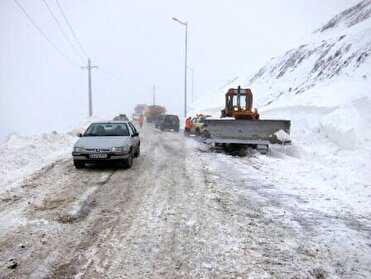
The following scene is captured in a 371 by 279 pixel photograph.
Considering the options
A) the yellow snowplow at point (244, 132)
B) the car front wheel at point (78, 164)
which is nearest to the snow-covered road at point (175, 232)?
the car front wheel at point (78, 164)

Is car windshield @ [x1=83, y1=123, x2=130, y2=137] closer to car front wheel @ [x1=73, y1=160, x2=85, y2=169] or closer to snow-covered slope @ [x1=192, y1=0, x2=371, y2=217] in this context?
car front wheel @ [x1=73, y1=160, x2=85, y2=169]

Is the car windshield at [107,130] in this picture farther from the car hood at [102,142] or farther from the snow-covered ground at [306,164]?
the snow-covered ground at [306,164]

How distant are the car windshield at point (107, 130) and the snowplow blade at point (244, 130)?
4.87 metres

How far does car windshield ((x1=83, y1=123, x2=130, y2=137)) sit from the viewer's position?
12966mm

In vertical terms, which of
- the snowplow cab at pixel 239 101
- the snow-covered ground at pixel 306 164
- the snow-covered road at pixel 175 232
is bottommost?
the snow-covered road at pixel 175 232

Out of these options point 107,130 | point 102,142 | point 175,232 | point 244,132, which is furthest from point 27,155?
point 175,232

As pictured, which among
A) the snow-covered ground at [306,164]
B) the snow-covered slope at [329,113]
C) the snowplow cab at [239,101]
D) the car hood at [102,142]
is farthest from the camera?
the snowplow cab at [239,101]

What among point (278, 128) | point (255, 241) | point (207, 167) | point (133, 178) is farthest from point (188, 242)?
point (278, 128)

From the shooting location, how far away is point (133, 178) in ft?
33.9

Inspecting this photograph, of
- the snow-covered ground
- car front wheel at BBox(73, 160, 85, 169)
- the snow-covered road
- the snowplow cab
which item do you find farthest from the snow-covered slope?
car front wheel at BBox(73, 160, 85, 169)

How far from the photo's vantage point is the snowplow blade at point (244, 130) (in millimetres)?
16078

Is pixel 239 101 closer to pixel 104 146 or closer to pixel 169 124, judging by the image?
pixel 104 146

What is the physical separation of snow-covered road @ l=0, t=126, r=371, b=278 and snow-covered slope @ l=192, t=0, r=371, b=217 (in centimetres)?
139

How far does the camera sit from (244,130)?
1656 centimetres
